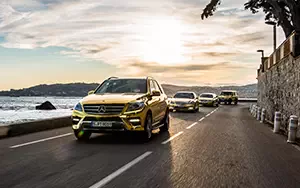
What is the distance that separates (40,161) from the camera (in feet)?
23.5

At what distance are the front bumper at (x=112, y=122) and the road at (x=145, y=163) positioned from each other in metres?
0.43

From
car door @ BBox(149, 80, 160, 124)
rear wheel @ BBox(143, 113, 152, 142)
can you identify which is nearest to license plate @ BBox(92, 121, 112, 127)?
rear wheel @ BBox(143, 113, 152, 142)

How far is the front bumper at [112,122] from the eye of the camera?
9562 mm

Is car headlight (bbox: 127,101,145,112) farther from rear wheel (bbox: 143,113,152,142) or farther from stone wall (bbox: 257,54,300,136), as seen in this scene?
stone wall (bbox: 257,54,300,136)

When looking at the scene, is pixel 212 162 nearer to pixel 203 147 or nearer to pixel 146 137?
pixel 203 147

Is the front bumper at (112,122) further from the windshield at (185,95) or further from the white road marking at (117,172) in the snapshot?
the windshield at (185,95)

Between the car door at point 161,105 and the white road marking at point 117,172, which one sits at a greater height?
the car door at point 161,105

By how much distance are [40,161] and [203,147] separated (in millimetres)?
4231

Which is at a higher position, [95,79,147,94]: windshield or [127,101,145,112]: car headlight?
[95,79,147,94]: windshield

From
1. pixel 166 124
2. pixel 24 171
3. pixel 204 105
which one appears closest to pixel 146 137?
pixel 166 124

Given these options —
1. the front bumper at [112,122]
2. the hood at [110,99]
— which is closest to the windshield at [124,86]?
the hood at [110,99]

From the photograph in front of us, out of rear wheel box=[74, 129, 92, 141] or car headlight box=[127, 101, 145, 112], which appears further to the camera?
rear wheel box=[74, 129, 92, 141]

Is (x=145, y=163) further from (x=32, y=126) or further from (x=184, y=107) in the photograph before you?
(x=184, y=107)

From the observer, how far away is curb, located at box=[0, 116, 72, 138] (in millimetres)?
11289
